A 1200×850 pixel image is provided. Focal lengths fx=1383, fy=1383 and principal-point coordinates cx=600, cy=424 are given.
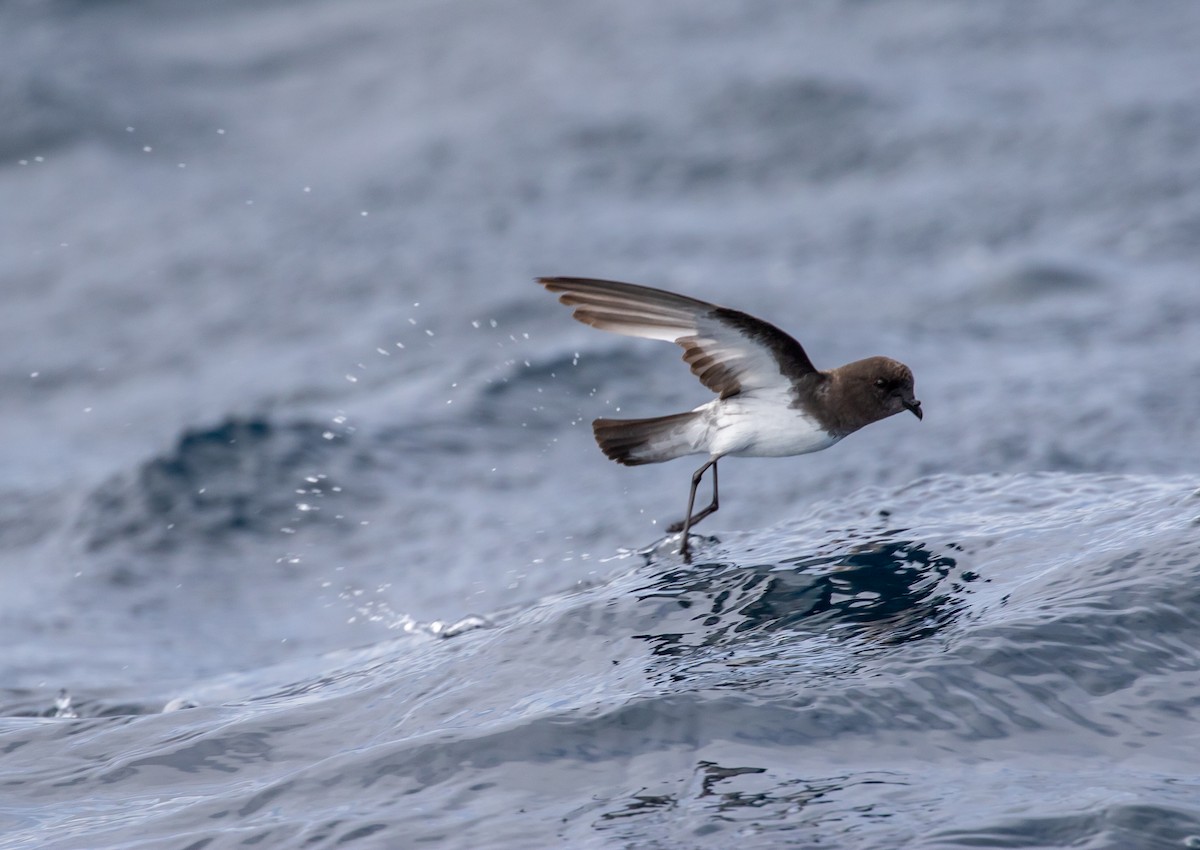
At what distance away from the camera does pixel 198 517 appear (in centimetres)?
998

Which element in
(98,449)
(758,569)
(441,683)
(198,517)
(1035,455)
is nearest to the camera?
(441,683)

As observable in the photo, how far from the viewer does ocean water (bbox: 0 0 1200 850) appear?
4926mm

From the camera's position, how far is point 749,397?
661cm

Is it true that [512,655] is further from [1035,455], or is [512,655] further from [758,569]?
[1035,455]

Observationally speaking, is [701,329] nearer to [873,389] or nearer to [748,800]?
→ [873,389]

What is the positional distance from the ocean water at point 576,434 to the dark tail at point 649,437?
606mm

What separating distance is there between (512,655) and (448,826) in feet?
5.42

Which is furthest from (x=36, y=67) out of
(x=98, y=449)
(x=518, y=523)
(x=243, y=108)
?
(x=518, y=523)

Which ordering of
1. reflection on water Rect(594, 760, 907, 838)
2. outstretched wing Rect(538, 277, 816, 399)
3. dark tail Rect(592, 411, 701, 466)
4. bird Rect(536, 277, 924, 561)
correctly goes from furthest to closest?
dark tail Rect(592, 411, 701, 466)
bird Rect(536, 277, 924, 561)
outstretched wing Rect(538, 277, 816, 399)
reflection on water Rect(594, 760, 907, 838)

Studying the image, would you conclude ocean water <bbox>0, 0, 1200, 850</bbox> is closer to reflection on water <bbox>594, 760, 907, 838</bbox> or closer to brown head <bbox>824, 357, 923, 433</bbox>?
reflection on water <bbox>594, 760, 907, 838</bbox>

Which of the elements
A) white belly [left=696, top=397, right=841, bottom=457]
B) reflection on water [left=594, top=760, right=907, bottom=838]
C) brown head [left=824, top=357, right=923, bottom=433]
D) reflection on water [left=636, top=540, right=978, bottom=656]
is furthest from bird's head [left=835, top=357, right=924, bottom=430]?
reflection on water [left=594, top=760, right=907, bottom=838]

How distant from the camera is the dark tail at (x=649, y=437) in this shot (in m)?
6.69

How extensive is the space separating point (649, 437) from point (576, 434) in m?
4.16

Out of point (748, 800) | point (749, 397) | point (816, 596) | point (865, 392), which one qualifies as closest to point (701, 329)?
point (749, 397)
